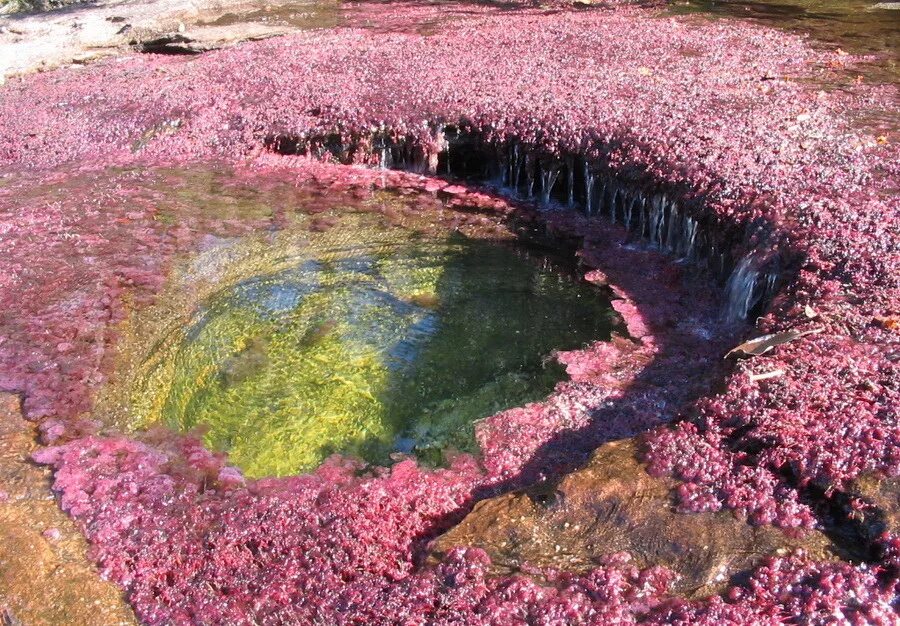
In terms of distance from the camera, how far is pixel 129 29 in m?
14.7

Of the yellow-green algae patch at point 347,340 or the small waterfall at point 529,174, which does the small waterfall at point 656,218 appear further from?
the small waterfall at point 529,174

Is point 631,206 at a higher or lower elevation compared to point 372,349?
higher

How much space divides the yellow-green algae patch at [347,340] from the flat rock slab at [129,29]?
770 centimetres

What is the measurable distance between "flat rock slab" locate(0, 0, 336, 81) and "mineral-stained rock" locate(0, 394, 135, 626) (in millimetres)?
11135

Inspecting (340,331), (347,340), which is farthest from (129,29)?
(347,340)

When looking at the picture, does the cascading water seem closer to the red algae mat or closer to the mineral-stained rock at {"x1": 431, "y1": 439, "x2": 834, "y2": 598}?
the red algae mat

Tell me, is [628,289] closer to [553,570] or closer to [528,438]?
[528,438]

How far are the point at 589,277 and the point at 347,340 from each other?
2457 mm

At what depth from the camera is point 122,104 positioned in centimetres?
1123

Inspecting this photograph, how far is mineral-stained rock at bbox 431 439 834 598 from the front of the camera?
354 cm

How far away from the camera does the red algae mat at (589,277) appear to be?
374 cm

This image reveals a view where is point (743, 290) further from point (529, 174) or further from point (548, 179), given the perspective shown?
point (529, 174)

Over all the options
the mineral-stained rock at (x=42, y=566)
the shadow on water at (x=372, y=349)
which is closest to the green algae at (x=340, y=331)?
the shadow on water at (x=372, y=349)

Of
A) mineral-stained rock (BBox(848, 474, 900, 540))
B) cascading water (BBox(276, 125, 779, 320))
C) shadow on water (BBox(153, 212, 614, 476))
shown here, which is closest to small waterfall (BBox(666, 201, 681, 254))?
cascading water (BBox(276, 125, 779, 320))
